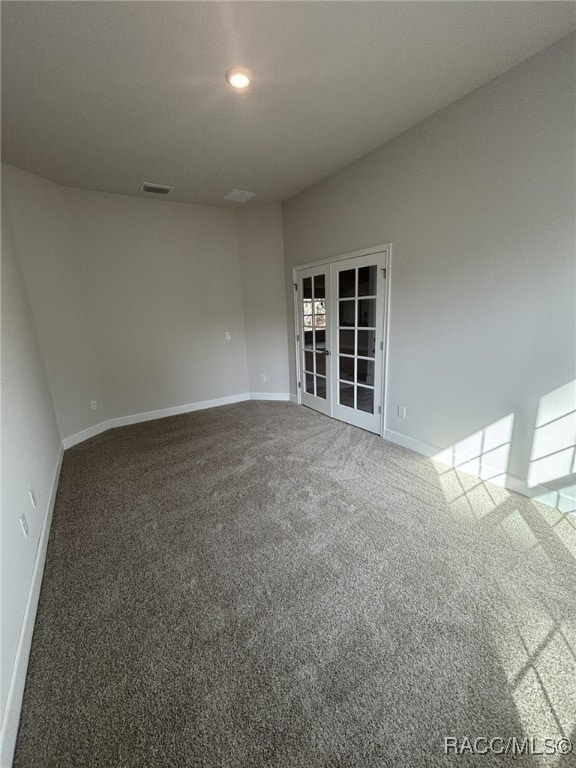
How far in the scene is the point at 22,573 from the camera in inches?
59.9

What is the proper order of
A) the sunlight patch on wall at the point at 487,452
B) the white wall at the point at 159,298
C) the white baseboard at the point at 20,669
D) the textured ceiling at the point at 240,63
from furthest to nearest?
1. the white wall at the point at 159,298
2. the sunlight patch on wall at the point at 487,452
3. the textured ceiling at the point at 240,63
4. the white baseboard at the point at 20,669

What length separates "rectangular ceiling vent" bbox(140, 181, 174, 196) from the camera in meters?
3.51

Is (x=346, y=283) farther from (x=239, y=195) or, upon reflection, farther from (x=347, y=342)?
(x=239, y=195)

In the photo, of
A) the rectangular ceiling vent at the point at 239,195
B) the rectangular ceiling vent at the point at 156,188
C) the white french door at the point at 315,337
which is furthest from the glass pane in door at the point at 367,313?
the rectangular ceiling vent at the point at 156,188

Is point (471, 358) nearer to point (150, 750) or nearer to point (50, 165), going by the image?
point (150, 750)

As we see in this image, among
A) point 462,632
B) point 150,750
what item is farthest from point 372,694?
point 150,750

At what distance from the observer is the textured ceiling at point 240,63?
156cm

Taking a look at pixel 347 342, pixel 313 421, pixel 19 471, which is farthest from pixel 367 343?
pixel 19 471

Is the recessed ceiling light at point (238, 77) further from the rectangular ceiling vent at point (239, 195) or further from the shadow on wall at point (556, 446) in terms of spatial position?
the shadow on wall at point (556, 446)

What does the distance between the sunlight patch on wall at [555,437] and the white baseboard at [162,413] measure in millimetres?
3290

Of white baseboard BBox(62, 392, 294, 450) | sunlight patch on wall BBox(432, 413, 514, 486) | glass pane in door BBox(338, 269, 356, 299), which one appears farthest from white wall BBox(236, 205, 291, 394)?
sunlight patch on wall BBox(432, 413, 514, 486)

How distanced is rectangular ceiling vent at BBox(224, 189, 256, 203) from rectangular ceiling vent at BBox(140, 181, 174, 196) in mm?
706

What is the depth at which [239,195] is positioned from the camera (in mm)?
3932

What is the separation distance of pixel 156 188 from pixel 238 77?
210 cm
